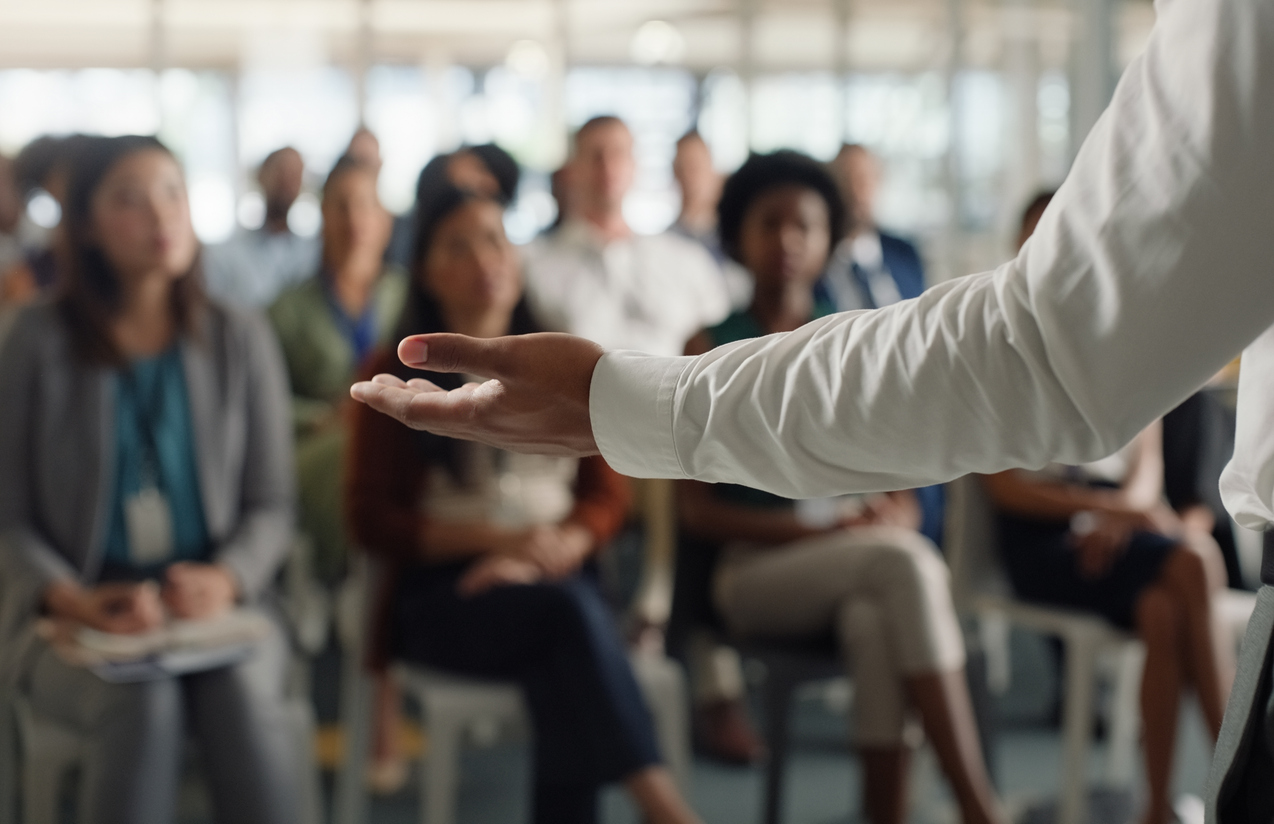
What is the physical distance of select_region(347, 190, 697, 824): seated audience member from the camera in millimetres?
1961

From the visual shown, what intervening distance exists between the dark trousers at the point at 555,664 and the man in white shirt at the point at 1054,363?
44.6 inches

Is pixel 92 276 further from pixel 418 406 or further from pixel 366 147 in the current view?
pixel 366 147

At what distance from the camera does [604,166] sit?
143 inches

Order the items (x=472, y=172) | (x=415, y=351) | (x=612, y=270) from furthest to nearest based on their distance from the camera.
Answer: (x=612, y=270)
(x=472, y=172)
(x=415, y=351)

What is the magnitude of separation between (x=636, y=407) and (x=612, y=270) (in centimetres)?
296

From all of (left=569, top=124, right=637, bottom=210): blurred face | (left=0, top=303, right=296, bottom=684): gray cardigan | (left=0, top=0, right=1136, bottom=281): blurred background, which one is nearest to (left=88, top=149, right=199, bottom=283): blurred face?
(left=0, top=303, right=296, bottom=684): gray cardigan

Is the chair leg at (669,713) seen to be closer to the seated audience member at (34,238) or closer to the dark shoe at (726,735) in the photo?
the dark shoe at (726,735)

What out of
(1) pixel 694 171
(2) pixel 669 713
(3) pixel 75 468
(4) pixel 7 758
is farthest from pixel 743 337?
(1) pixel 694 171

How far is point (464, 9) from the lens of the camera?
7.53 m

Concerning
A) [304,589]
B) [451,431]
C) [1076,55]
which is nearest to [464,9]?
[1076,55]

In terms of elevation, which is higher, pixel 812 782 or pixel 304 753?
pixel 304 753

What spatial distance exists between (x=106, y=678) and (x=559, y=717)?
0.70 metres

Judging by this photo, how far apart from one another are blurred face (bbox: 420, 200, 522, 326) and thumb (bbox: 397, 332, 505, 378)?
146 centimetres

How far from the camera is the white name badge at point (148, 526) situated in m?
2.04
